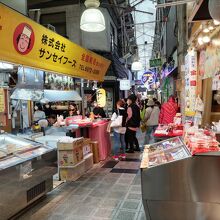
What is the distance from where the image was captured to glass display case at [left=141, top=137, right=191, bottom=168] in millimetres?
3520

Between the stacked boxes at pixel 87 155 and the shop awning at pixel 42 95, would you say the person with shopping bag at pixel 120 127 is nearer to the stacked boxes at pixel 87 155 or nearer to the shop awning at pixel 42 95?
the stacked boxes at pixel 87 155

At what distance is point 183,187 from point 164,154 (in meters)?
0.68

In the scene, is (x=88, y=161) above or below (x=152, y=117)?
below

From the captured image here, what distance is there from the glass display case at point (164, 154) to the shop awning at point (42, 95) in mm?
4293

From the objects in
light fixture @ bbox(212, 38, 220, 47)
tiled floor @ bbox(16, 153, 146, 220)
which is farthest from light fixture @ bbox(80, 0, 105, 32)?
tiled floor @ bbox(16, 153, 146, 220)

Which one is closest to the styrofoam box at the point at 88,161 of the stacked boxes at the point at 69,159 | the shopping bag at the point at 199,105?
the stacked boxes at the point at 69,159

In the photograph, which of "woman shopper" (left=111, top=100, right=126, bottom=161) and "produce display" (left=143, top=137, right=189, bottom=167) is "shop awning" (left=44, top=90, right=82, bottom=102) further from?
"produce display" (left=143, top=137, right=189, bottom=167)

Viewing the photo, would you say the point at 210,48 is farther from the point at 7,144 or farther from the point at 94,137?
the point at 94,137

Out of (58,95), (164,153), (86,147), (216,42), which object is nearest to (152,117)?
(86,147)

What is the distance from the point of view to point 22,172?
502cm

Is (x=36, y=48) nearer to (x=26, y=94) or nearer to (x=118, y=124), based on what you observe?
(x=26, y=94)

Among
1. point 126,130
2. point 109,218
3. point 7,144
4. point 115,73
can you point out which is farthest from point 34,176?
point 115,73

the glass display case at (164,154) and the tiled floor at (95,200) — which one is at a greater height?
the glass display case at (164,154)

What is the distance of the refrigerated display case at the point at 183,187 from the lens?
10.5ft
